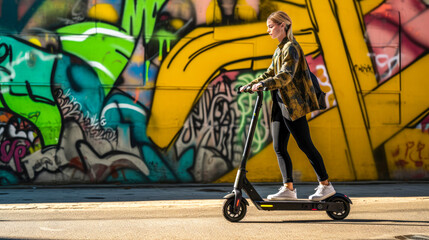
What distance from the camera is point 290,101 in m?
5.71

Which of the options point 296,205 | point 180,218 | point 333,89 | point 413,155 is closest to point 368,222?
point 296,205

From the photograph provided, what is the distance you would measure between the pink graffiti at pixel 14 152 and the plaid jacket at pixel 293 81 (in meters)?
5.49

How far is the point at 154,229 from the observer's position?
553 centimetres

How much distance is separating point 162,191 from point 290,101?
13.2ft

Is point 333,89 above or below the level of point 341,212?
above

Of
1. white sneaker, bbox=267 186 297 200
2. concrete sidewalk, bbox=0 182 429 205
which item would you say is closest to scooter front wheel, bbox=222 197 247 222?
white sneaker, bbox=267 186 297 200

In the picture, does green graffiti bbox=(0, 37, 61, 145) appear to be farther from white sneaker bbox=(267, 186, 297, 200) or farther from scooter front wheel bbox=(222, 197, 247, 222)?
white sneaker bbox=(267, 186, 297, 200)

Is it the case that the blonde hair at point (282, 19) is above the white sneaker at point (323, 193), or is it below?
above

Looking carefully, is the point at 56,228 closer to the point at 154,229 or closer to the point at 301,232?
the point at 154,229

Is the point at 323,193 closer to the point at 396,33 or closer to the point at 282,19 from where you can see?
the point at 282,19

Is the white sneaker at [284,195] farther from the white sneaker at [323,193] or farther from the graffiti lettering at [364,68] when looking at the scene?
the graffiti lettering at [364,68]

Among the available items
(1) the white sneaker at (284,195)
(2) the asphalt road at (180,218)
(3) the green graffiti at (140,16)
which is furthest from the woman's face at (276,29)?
(3) the green graffiti at (140,16)

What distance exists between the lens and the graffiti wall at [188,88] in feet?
33.0

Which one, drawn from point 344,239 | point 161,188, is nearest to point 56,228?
point 344,239
